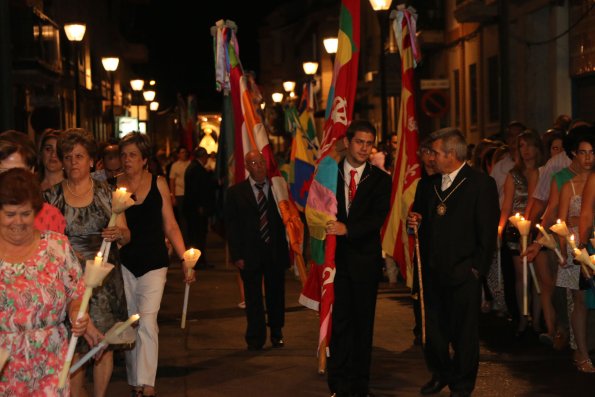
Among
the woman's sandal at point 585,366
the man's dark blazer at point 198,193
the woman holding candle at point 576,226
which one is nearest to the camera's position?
the woman's sandal at point 585,366

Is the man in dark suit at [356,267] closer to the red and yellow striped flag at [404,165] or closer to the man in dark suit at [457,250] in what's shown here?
the man in dark suit at [457,250]

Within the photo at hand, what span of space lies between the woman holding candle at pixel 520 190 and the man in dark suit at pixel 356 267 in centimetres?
321

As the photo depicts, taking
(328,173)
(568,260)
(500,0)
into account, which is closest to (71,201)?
(328,173)

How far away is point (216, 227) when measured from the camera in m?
17.7

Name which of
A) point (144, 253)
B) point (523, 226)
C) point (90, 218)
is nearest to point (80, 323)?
point (90, 218)

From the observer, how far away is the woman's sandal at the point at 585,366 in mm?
9883

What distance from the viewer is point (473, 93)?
30.2 metres

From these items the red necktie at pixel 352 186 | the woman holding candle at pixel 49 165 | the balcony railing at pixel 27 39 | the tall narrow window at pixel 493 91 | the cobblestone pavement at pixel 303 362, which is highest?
the balcony railing at pixel 27 39

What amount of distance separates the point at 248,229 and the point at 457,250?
3586 millimetres

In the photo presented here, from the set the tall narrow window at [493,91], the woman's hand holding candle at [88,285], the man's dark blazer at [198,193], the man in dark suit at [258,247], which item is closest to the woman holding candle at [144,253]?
the man in dark suit at [258,247]

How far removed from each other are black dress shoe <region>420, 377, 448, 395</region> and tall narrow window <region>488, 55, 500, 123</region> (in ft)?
61.8

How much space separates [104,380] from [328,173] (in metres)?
2.35

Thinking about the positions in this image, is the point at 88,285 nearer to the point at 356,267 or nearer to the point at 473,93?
the point at 356,267

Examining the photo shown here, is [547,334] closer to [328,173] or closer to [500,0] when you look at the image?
[328,173]
